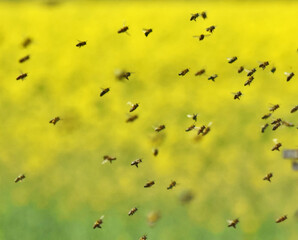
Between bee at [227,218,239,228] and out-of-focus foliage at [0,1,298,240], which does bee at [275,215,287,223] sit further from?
bee at [227,218,239,228]

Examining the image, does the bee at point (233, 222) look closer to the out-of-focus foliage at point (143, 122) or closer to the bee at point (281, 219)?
the out-of-focus foliage at point (143, 122)

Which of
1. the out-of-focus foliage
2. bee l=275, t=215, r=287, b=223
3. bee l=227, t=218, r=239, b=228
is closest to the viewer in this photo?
bee l=275, t=215, r=287, b=223

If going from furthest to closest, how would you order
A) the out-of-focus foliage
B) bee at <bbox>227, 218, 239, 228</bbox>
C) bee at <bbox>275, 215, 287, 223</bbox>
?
the out-of-focus foliage < bee at <bbox>227, 218, 239, 228</bbox> < bee at <bbox>275, 215, 287, 223</bbox>

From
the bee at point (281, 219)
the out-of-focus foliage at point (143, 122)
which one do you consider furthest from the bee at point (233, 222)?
the bee at point (281, 219)

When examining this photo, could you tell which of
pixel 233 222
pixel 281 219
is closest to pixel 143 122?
pixel 233 222

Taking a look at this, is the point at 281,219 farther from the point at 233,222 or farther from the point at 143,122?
the point at 143,122

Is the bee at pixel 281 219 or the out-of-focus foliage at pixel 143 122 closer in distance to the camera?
the bee at pixel 281 219

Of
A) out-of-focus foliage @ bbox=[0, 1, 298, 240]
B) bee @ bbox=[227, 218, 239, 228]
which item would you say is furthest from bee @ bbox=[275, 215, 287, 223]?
bee @ bbox=[227, 218, 239, 228]

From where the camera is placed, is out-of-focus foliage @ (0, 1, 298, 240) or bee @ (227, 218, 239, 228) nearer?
bee @ (227, 218, 239, 228)
